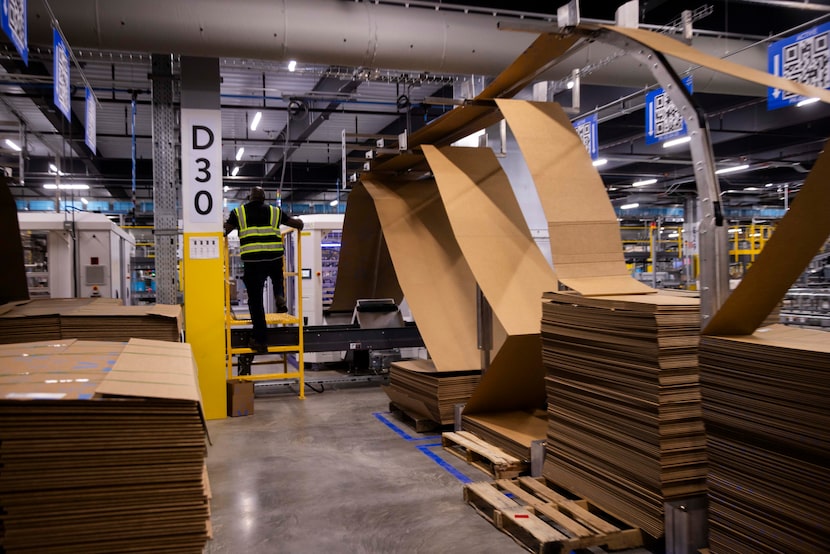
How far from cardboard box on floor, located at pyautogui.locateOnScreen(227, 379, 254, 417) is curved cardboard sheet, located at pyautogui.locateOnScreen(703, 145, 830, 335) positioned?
584 centimetres

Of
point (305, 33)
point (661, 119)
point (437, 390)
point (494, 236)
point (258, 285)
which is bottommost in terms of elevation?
point (437, 390)

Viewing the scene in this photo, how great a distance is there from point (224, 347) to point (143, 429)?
5396mm

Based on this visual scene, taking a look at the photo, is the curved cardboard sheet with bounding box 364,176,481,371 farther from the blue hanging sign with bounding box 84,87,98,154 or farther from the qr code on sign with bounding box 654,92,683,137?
the qr code on sign with bounding box 654,92,683,137

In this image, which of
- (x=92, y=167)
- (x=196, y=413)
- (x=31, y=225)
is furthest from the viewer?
(x=92, y=167)

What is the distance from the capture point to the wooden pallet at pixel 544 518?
3428 millimetres

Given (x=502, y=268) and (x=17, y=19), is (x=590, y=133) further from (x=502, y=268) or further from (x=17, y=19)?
(x=17, y=19)

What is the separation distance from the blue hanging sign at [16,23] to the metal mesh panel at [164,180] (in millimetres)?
2892

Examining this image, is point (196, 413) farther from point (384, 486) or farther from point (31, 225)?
point (31, 225)

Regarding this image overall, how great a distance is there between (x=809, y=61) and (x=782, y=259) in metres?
5.88

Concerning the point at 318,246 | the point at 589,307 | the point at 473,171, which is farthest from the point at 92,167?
the point at 589,307

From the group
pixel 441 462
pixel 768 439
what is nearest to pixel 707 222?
pixel 768 439

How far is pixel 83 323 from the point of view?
452cm

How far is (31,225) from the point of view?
8.72 metres

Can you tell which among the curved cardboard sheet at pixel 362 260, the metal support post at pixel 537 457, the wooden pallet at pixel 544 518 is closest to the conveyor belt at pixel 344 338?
the curved cardboard sheet at pixel 362 260
